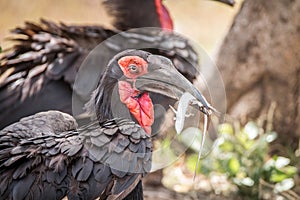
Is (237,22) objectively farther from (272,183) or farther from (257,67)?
(272,183)

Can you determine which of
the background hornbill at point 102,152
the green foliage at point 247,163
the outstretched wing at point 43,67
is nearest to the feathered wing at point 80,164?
the background hornbill at point 102,152

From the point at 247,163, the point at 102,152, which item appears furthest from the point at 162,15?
the point at 102,152

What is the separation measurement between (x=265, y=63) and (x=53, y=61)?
66.9 inches

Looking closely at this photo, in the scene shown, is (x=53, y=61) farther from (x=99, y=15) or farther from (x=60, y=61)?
(x=99, y=15)

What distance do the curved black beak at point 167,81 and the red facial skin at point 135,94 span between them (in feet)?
0.09

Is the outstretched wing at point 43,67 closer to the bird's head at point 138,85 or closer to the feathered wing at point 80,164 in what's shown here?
the bird's head at point 138,85

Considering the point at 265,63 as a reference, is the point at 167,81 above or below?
above

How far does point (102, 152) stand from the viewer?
2545 mm

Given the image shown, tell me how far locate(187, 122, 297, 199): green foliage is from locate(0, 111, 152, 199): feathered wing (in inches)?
64.1

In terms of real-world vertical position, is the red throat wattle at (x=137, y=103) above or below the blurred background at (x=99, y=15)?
above

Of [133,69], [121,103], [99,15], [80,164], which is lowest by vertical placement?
[99,15]

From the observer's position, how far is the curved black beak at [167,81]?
261 cm

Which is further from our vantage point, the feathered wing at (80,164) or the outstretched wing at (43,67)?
the outstretched wing at (43,67)

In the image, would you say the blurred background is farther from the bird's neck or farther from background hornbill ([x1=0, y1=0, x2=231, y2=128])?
the bird's neck
